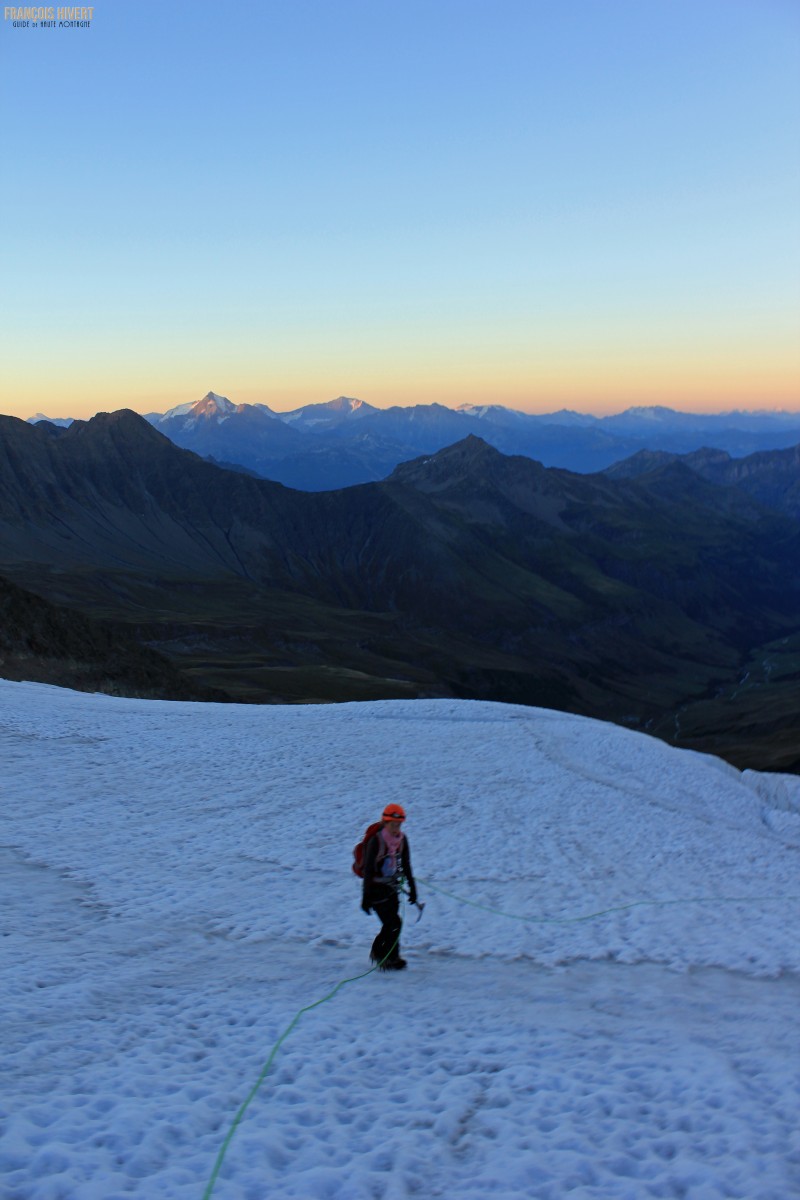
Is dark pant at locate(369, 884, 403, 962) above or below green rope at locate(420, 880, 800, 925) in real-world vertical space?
above

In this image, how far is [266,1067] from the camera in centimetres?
973

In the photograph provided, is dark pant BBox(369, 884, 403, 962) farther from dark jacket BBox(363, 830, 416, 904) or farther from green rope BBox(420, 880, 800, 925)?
green rope BBox(420, 880, 800, 925)

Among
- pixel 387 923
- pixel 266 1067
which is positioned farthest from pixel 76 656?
pixel 266 1067

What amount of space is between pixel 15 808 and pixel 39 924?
8447 mm

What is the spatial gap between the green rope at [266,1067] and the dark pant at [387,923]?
0.13 ft

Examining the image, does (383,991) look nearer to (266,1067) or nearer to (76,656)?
(266,1067)

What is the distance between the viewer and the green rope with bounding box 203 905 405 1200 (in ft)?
25.3

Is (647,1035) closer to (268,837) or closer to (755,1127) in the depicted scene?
(755,1127)

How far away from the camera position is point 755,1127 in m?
8.83

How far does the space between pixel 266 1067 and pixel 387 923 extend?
3.90 metres

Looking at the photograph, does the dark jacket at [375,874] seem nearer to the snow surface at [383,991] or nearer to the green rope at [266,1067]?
the green rope at [266,1067]

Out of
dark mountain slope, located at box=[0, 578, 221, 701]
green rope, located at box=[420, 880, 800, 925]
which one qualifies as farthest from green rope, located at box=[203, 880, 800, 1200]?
dark mountain slope, located at box=[0, 578, 221, 701]

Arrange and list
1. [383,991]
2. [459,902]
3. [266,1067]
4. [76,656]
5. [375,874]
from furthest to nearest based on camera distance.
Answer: [76,656], [459,902], [375,874], [383,991], [266,1067]

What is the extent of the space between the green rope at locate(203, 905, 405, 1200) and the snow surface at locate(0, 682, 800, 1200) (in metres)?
0.07
